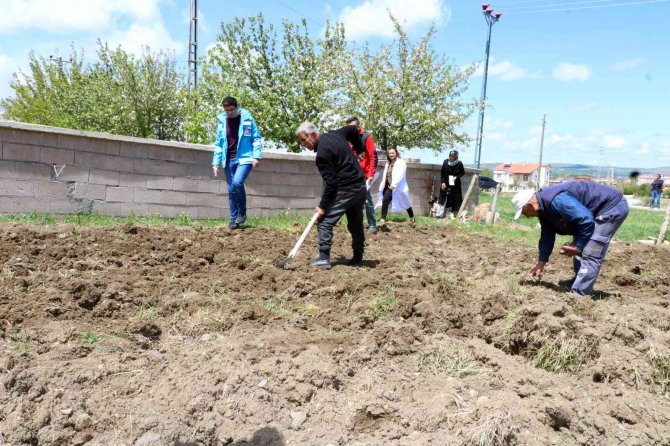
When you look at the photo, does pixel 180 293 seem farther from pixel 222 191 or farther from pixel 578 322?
pixel 222 191

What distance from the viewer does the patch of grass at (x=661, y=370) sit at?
147 inches

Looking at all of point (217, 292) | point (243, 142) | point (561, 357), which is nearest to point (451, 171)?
point (243, 142)

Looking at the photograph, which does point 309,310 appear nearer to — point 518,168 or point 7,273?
point 7,273

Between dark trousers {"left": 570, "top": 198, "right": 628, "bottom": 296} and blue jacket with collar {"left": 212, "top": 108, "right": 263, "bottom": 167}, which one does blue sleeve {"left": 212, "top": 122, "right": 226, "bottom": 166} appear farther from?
dark trousers {"left": 570, "top": 198, "right": 628, "bottom": 296}

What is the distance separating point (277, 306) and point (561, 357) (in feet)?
7.08

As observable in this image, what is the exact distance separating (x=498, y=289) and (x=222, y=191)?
5.75 meters

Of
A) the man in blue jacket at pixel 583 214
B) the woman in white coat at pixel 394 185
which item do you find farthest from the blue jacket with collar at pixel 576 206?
the woman in white coat at pixel 394 185

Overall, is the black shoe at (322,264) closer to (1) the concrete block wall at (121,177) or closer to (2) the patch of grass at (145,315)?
(2) the patch of grass at (145,315)

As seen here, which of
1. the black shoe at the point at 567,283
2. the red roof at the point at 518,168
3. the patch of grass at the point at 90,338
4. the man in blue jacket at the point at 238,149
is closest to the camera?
the patch of grass at the point at 90,338

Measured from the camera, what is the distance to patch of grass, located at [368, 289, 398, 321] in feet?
15.3

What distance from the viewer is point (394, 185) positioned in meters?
11.1

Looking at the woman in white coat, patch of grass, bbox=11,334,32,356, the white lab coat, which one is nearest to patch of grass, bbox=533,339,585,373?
patch of grass, bbox=11,334,32,356

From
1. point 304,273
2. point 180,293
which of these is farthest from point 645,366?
point 180,293

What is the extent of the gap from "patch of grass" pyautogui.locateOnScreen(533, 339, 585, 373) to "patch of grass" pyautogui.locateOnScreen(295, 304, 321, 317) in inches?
64.9
